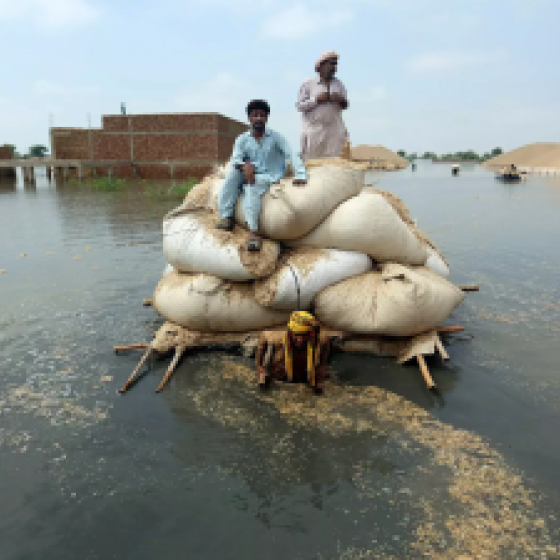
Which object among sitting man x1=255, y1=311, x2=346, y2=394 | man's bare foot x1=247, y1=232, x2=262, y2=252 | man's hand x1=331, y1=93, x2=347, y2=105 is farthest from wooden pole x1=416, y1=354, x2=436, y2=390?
man's hand x1=331, y1=93, x2=347, y2=105

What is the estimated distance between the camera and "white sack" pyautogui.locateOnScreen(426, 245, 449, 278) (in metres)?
5.17

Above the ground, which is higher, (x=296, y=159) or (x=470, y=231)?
(x=296, y=159)

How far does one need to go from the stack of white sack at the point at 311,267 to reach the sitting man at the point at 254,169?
9cm

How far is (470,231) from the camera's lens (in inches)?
463

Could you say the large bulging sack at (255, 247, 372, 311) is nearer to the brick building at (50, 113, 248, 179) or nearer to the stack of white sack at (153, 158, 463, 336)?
the stack of white sack at (153, 158, 463, 336)

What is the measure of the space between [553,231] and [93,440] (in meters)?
11.8

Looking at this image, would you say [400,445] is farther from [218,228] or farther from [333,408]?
[218,228]

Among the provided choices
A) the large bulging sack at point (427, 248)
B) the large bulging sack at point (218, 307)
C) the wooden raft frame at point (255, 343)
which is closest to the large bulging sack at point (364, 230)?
the large bulging sack at point (427, 248)

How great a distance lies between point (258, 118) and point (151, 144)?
24.0 meters

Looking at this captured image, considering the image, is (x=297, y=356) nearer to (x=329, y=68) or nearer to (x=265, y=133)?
(x=265, y=133)

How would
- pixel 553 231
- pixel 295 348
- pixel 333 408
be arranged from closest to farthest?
pixel 333 408 < pixel 295 348 < pixel 553 231

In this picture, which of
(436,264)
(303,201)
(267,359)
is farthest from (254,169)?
(436,264)

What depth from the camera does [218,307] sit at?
4.42 meters

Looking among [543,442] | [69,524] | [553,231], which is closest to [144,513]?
[69,524]
